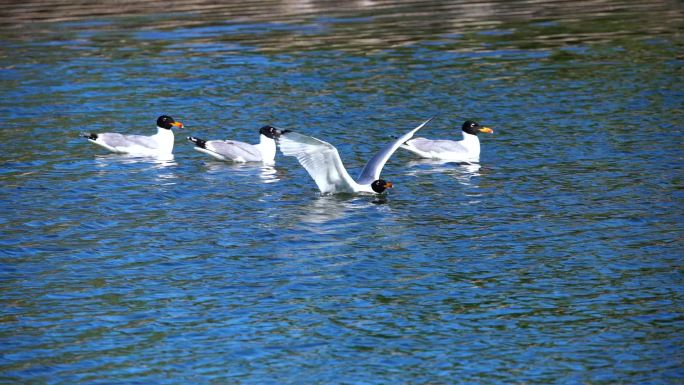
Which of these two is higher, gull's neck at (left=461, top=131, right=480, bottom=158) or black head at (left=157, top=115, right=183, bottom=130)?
black head at (left=157, top=115, right=183, bottom=130)

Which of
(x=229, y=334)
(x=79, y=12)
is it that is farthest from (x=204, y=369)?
(x=79, y=12)

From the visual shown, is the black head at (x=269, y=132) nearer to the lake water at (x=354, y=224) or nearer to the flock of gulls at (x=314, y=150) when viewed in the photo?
the flock of gulls at (x=314, y=150)

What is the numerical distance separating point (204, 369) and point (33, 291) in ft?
14.4

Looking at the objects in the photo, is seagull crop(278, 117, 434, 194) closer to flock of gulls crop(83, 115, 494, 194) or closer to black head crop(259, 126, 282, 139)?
flock of gulls crop(83, 115, 494, 194)

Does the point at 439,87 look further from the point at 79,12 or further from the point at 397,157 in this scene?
the point at 79,12

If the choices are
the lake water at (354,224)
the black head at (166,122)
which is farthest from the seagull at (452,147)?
the black head at (166,122)

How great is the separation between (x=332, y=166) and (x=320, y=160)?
1.08 ft

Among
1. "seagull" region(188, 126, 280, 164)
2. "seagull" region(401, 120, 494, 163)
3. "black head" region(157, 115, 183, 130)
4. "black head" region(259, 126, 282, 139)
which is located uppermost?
"black head" region(157, 115, 183, 130)

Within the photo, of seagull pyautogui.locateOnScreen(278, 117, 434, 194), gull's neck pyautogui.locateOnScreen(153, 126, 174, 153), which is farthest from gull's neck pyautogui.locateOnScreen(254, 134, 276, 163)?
seagull pyautogui.locateOnScreen(278, 117, 434, 194)

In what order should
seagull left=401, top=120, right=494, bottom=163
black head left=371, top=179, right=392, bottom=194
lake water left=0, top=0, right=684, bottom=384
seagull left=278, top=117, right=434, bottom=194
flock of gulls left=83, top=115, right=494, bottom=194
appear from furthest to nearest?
seagull left=401, top=120, right=494, bottom=163 < black head left=371, top=179, right=392, bottom=194 < flock of gulls left=83, top=115, right=494, bottom=194 < seagull left=278, top=117, right=434, bottom=194 < lake water left=0, top=0, right=684, bottom=384

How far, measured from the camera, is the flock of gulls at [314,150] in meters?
23.4

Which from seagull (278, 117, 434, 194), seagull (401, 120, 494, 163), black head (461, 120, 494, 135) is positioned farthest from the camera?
black head (461, 120, 494, 135)

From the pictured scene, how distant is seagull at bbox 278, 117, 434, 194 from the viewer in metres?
23.1

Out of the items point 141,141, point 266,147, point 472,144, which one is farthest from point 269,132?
point 472,144
